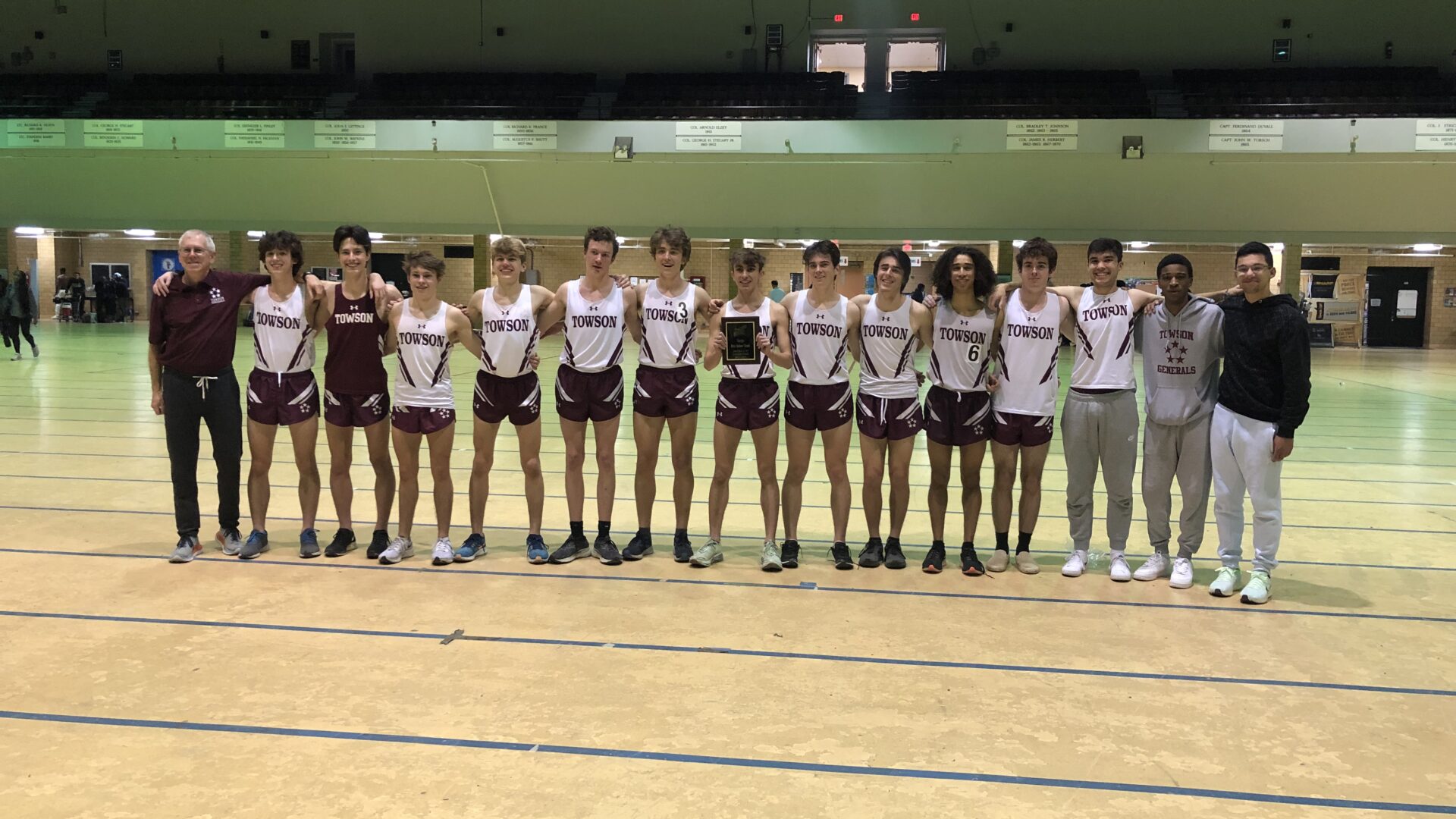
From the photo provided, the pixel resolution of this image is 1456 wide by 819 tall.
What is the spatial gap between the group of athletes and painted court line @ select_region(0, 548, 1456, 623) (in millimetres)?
116

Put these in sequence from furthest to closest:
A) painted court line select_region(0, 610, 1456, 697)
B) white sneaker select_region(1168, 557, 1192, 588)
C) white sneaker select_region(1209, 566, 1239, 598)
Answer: white sneaker select_region(1168, 557, 1192, 588) → white sneaker select_region(1209, 566, 1239, 598) → painted court line select_region(0, 610, 1456, 697)

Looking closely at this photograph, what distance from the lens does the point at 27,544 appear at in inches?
202

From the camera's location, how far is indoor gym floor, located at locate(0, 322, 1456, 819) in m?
2.71

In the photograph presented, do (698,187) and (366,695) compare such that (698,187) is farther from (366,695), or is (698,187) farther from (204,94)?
(366,695)

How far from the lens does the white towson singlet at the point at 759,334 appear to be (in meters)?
4.91

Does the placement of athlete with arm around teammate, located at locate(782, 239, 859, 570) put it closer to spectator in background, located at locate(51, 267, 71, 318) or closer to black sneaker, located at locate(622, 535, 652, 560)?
black sneaker, located at locate(622, 535, 652, 560)

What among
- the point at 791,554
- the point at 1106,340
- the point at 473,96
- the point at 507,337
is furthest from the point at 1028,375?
the point at 473,96

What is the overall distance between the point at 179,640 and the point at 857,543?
3408 mm

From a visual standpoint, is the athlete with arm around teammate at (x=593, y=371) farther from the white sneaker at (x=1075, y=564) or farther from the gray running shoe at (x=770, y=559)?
the white sneaker at (x=1075, y=564)

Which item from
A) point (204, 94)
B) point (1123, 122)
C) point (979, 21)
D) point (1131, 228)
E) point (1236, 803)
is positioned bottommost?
point (1236, 803)

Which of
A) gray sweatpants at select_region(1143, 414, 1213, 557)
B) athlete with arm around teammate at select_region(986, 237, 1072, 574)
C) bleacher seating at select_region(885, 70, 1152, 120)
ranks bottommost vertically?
gray sweatpants at select_region(1143, 414, 1213, 557)

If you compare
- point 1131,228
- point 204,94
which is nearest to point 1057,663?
point 1131,228

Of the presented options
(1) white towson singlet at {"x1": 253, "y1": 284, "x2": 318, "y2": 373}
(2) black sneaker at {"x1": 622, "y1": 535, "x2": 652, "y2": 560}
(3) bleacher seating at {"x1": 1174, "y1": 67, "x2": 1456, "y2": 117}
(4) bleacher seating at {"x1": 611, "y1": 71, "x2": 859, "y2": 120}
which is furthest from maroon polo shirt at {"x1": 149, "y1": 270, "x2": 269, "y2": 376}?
(3) bleacher seating at {"x1": 1174, "y1": 67, "x2": 1456, "y2": 117}

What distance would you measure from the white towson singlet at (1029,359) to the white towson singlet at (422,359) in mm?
2866
